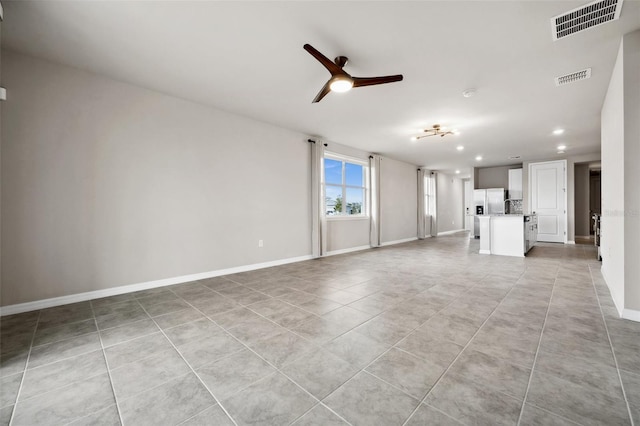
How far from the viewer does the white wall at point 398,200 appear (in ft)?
27.2

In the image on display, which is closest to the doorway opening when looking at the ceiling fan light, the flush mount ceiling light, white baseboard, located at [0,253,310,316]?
the flush mount ceiling light

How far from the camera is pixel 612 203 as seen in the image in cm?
310

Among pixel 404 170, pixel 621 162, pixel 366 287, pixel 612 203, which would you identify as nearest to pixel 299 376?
pixel 366 287

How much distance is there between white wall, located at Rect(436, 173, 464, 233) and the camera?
1170cm

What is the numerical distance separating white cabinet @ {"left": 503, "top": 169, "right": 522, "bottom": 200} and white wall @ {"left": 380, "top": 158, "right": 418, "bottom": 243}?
11.2 feet

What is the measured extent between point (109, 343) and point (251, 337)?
1193 millimetres

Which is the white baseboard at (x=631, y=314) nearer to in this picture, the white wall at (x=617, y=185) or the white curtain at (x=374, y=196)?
the white wall at (x=617, y=185)

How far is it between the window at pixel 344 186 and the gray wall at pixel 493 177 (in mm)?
5812

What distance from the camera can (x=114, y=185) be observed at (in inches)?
134

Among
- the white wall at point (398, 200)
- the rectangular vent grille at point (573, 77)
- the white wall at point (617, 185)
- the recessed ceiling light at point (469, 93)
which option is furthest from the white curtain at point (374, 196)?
the white wall at point (617, 185)

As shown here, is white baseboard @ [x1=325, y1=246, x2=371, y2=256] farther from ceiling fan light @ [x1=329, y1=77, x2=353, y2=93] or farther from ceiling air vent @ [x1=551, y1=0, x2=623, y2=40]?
ceiling air vent @ [x1=551, y1=0, x2=623, y2=40]

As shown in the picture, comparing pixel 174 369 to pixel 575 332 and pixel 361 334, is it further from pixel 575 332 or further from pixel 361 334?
pixel 575 332

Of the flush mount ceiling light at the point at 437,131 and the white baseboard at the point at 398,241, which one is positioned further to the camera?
the white baseboard at the point at 398,241

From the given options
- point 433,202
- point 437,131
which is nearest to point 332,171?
point 437,131
